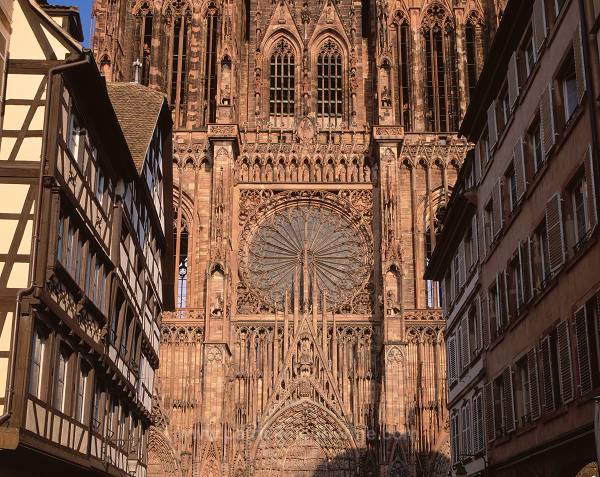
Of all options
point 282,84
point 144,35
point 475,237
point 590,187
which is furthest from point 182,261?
point 590,187

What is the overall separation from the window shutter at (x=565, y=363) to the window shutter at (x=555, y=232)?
1105 mm

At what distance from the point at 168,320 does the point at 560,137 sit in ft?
95.5

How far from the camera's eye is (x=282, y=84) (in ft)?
163

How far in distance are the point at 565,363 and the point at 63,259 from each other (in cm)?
872

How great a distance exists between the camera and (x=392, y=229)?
44094mm

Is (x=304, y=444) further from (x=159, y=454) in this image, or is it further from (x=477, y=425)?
(x=477, y=425)

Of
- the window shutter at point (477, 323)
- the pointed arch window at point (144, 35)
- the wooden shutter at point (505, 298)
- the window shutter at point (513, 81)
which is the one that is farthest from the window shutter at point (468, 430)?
the pointed arch window at point (144, 35)

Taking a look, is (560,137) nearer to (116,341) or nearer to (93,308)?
(93,308)

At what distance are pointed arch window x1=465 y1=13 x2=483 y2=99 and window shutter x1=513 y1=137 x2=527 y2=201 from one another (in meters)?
29.4

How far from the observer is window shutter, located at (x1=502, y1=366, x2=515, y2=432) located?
2044 centimetres

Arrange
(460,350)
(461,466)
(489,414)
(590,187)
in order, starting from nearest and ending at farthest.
→ (590,187)
(489,414)
(461,466)
(460,350)

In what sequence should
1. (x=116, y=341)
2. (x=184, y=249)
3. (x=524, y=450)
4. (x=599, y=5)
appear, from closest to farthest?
(x=599, y=5) < (x=524, y=450) < (x=116, y=341) < (x=184, y=249)

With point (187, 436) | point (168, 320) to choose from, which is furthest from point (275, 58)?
point (187, 436)

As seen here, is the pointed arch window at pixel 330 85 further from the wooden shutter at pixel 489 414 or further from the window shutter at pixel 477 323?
the wooden shutter at pixel 489 414
